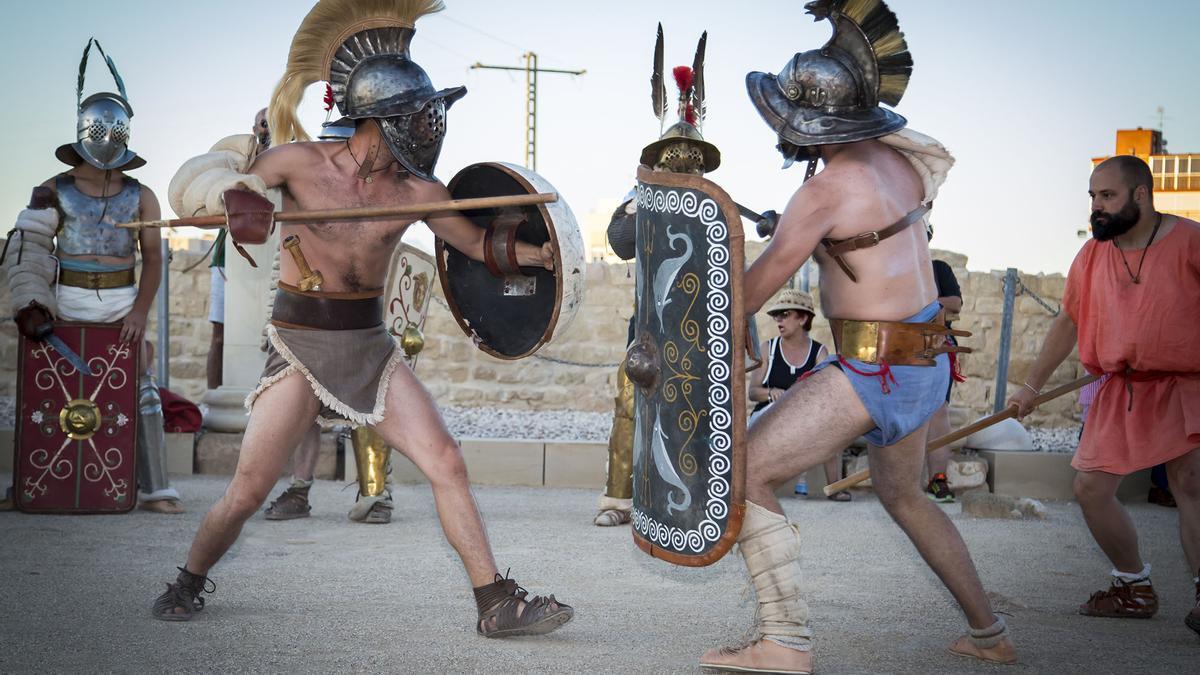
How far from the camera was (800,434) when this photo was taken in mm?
3166

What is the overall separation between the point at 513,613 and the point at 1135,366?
92.6 inches

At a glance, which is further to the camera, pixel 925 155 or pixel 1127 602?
pixel 1127 602

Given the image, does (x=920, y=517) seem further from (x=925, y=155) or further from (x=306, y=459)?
(x=306, y=459)

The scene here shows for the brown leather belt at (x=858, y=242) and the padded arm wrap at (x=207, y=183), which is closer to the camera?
the brown leather belt at (x=858, y=242)

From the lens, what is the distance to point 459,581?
4.52 m

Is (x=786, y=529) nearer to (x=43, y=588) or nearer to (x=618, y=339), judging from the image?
(x=43, y=588)

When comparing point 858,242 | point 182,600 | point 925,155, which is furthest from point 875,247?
point 182,600

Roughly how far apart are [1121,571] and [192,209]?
3.36m

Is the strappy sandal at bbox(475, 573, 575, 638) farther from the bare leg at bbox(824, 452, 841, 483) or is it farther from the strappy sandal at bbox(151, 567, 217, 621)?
the bare leg at bbox(824, 452, 841, 483)

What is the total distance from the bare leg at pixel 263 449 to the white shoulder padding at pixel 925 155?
1.95m

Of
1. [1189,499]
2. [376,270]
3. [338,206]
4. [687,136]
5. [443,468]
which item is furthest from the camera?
[687,136]

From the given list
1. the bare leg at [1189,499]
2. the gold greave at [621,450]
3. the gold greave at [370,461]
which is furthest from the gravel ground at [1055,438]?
the gold greave at [370,461]

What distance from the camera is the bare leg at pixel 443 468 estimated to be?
12.0ft

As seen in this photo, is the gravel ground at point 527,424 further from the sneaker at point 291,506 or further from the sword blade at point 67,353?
the sword blade at point 67,353
